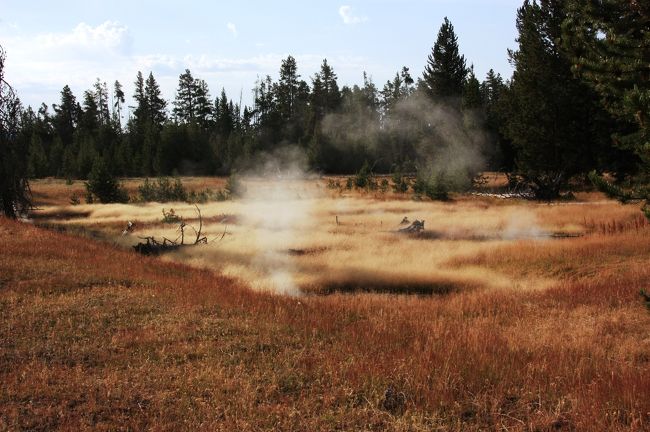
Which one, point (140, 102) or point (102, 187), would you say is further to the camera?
point (140, 102)

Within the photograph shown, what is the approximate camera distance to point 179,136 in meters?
69.9

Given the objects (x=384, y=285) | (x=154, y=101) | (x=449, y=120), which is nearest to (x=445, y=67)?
(x=449, y=120)

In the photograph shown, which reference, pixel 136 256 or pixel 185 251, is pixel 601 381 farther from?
pixel 185 251

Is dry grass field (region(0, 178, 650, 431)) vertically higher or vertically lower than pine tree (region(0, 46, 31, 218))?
lower

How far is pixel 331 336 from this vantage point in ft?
29.8

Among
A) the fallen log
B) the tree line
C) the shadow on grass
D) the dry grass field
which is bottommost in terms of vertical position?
the shadow on grass

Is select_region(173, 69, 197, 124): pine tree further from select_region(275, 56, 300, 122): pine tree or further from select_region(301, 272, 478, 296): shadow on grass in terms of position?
select_region(301, 272, 478, 296): shadow on grass

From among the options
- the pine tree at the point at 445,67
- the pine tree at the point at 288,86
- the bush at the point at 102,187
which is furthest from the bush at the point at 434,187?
the pine tree at the point at 288,86

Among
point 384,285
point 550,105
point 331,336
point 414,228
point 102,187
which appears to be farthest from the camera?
point 102,187

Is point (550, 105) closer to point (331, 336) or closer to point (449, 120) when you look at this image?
point (449, 120)

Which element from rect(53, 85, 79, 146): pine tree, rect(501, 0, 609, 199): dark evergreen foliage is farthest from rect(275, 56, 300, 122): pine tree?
rect(501, 0, 609, 199): dark evergreen foliage

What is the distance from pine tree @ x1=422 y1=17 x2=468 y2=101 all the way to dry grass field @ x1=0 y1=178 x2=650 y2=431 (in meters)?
28.8

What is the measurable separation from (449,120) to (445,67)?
17.3ft

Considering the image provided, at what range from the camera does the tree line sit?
41.5ft
